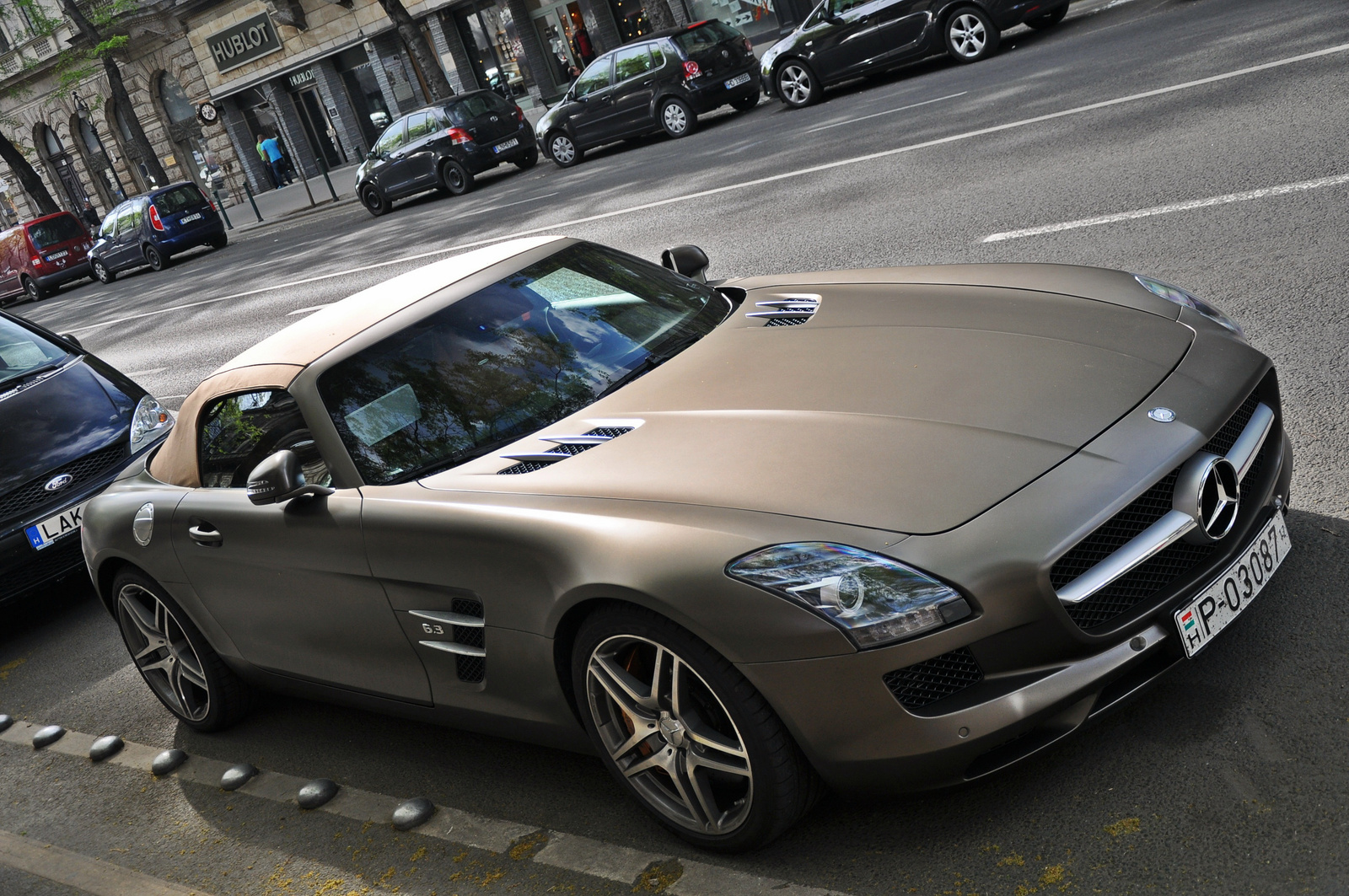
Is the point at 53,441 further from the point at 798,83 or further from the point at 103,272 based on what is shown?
the point at 103,272

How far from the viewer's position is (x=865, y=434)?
9.84 feet

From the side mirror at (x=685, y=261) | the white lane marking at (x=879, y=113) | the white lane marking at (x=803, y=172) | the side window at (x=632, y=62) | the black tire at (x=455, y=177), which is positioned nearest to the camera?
the side mirror at (x=685, y=261)

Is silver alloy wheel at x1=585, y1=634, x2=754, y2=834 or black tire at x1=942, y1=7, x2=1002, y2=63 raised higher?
black tire at x1=942, y1=7, x2=1002, y2=63

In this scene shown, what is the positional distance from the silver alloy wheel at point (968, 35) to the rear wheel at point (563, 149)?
23.3ft

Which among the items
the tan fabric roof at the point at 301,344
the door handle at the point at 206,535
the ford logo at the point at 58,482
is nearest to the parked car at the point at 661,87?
the ford logo at the point at 58,482

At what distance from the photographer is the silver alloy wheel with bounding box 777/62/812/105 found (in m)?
17.8

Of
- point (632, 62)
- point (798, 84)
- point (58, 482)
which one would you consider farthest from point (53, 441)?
point (632, 62)

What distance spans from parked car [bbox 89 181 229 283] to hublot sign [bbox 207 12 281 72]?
11.7m

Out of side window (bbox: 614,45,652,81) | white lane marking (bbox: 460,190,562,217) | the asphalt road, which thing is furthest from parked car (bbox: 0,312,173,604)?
side window (bbox: 614,45,652,81)

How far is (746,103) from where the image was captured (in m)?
19.9

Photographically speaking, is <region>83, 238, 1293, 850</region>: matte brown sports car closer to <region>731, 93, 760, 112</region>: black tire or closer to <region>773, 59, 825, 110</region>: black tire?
<region>773, 59, 825, 110</region>: black tire

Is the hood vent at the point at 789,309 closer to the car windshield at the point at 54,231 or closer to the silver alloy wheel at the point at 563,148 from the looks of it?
the silver alloy wheel at the point at 563,148

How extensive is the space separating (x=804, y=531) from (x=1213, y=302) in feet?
12.9

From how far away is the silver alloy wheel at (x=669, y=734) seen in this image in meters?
2.85
